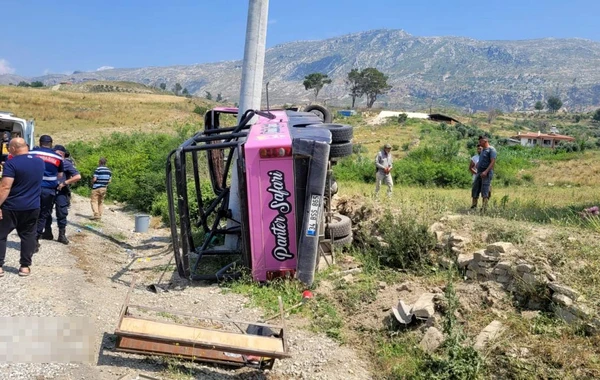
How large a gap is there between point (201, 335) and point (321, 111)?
24.0ft

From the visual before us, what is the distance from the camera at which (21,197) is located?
6.38 metres

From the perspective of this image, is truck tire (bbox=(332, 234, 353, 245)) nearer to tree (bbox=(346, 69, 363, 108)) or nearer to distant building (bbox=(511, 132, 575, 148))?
distant building (bbox=(511, 132, 575, 148))

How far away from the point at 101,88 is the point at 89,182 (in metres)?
115

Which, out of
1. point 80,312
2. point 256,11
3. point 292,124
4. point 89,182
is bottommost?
point 89,182

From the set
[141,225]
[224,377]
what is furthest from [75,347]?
[141,225]

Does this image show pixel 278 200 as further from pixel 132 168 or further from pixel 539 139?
pixel 539 139

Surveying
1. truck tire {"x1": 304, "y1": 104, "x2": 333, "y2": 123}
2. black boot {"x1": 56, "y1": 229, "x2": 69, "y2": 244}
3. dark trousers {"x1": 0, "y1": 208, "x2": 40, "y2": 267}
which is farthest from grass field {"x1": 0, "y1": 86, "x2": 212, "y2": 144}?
dark trousers {"x1": 0, "y1": 208, "x2": 40, "y2": 267}

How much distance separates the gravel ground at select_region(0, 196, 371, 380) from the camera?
15.2ft

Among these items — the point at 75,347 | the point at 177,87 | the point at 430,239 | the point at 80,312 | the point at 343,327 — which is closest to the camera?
the point at 75,347

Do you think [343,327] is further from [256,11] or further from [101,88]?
[101,88]

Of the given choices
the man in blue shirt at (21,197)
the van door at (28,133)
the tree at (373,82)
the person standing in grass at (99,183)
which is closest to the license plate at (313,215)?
the man in blue shirt at (21,197)

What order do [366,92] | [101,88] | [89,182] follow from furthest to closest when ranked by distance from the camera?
[366,92]
[101,88]
[89,182]

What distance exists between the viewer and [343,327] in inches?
246

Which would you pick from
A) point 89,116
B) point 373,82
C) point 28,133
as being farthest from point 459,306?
point 373,82
